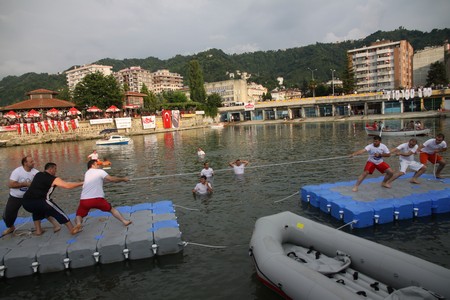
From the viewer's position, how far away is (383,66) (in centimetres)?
11731

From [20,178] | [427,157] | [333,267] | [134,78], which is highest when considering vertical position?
[134,78]

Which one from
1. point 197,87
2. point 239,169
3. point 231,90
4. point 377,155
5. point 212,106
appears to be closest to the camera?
point 377,155

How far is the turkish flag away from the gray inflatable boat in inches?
3293

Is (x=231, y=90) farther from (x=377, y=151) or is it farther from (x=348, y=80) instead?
(x=377, y=151)

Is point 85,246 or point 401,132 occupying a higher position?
point 401,132

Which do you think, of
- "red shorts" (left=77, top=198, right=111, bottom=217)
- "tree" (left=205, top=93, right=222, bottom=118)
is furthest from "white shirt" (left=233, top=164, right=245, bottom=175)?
"tree" (left=205, top=93, right=222, bottom=118)

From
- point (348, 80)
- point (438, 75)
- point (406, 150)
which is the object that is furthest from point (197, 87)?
point (406, 150)

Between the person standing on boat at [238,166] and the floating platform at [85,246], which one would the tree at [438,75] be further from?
the floating platform at [85,246]

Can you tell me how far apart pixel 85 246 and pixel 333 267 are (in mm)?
6912

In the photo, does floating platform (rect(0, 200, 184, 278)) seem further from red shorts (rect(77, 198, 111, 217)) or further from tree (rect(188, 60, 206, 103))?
tree (rect(188, 60, 206, 103))

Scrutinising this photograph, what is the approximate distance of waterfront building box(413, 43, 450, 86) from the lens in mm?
114750

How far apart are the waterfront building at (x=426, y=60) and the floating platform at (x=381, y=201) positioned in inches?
5014

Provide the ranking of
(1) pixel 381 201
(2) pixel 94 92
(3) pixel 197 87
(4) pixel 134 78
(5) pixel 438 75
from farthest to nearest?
(4) pixel 134 78 → (3) pixel 197 87 → (5) pixel 438 75 → (2) pixel 94 92 → (1) pixel 381 201

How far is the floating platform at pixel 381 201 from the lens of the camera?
430 inches
